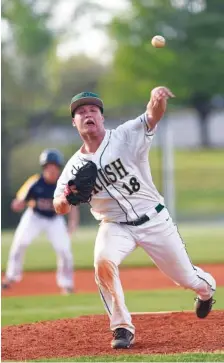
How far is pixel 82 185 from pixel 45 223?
5884mm

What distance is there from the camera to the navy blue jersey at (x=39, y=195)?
40.4 ft

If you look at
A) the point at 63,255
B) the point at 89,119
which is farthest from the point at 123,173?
the point at 63,255

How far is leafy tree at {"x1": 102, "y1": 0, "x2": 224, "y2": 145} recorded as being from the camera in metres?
46.5

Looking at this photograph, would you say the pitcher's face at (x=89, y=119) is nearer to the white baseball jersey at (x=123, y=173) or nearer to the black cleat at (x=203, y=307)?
the white baseball jersey at (x=123, y=173)

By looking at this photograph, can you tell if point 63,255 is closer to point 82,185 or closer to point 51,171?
point 51,171

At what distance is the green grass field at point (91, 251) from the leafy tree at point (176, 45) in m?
23.5

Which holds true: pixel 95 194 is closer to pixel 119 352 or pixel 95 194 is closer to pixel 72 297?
pixel 119 352

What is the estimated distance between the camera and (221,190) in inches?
1650

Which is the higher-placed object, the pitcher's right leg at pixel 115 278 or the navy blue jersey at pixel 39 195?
the navy blue jersey at pixel 39 195

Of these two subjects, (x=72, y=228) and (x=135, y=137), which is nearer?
(x=135, y=137)

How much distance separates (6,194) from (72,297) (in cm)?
1750

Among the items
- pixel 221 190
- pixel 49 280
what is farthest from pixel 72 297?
pixel 221 190

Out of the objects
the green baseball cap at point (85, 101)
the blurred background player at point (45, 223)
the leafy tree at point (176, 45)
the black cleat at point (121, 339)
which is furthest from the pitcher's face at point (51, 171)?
the leafy tree at point (176, 45)

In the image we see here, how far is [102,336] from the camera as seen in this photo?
289 inches
